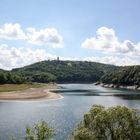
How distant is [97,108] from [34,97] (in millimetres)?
133396

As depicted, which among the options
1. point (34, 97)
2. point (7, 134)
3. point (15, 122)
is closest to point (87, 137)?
point (7, 134)

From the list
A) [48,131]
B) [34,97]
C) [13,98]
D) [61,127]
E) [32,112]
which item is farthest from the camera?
[34,97]

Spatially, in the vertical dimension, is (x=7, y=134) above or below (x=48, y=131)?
below

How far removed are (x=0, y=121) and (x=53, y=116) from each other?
56.5 feet

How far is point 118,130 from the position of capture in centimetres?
3894

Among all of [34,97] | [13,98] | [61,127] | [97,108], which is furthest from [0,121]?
[34,97]

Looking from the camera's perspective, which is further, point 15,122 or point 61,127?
point 15,122

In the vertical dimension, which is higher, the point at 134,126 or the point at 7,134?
the point at 134,126

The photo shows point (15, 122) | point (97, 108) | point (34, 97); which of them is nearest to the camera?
point (97, 108)

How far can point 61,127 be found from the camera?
8169 centimetres

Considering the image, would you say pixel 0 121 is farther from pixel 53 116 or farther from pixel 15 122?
pixel 53 116

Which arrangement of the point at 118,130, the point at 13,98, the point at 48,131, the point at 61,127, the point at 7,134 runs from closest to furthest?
the point at 48,131 < the point at 118,130 < the point at 7,134 < the point at 61,127 < the point at 13,98

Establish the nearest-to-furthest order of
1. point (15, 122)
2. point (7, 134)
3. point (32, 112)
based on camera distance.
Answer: point (7, 134) → point (15, 122) → point (32, 112)

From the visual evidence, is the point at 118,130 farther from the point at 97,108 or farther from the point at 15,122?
the point at 15,122
